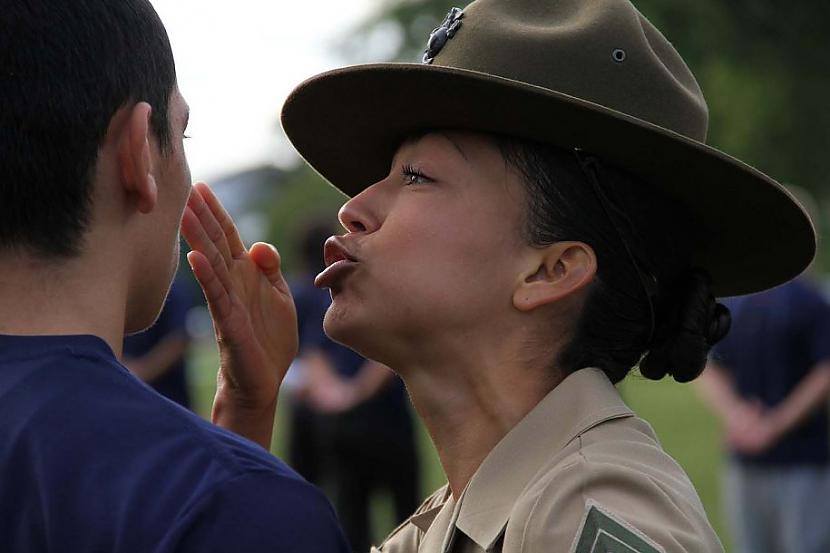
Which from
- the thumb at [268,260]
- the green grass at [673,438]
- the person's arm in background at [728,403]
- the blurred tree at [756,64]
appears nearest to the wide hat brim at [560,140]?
the thumb at [268,260]

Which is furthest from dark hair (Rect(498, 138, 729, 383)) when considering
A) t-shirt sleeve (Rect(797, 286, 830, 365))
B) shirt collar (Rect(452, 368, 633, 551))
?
t-shirt sleeve (Rect(797, 286, 830, 365))

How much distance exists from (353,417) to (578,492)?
6111 millimetres

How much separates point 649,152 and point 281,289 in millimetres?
907

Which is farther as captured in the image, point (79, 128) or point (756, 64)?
point (756, 64)

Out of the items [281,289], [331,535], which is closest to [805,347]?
[281,289]

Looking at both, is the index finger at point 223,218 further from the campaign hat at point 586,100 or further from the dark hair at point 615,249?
the dark hair at point 615,249

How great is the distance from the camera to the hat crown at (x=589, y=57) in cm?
243

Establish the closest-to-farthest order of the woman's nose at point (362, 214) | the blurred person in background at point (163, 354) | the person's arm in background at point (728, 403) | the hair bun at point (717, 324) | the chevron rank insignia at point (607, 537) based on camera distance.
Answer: the chevron rank insignia at point (607, 537) < the woman's nose at point (362, 214) < the hair bun at point (717, 324) < the person's arm in background at point (728, 403) < the blurred person in background at point (163, 354)

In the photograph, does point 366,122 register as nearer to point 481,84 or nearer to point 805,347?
point 481,84

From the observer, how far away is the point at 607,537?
200cm

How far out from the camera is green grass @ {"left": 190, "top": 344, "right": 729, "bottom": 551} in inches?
396

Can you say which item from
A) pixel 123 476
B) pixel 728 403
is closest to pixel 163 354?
pixel 728 403

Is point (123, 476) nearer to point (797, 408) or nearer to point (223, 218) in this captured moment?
point (223, 218)

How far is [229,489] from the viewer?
172 cm
